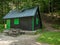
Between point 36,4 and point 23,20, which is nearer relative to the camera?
point 23,20

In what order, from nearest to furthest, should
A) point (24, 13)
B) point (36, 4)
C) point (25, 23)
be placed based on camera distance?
point (25, 23), point (24, 13), point (36, 4)

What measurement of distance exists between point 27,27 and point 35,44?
526cm

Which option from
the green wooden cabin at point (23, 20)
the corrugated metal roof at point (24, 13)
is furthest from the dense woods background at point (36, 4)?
the green wooden cabin at point (23, 20)

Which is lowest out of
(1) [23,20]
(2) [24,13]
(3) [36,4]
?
(1) [23,20]

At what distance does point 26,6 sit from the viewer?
2056cm

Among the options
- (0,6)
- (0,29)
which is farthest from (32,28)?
(0,6)

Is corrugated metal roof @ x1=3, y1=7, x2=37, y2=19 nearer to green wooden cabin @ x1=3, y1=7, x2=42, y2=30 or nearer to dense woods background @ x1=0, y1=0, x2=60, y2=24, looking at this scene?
green wooden cabin @ x1=3, y1=7, x2=42, y2=30

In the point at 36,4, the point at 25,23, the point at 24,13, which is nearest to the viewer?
the point at 25,23

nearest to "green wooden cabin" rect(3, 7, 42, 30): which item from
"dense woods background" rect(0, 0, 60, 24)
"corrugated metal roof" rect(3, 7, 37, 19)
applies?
"corrugated metal roof" rect(3, 7, 37, 19)

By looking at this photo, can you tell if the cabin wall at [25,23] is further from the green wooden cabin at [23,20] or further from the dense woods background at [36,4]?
the dense woods background at [36,4]

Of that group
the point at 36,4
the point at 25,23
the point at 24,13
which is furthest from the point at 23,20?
the point at 36,4

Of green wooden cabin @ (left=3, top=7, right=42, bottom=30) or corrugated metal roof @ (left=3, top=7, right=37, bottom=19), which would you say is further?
corrugated metal roof @ (left=3, top=7, right=37, bottom=19)

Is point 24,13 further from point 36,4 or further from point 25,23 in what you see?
point 36,4

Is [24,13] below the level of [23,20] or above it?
above
